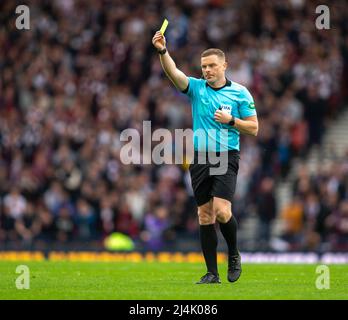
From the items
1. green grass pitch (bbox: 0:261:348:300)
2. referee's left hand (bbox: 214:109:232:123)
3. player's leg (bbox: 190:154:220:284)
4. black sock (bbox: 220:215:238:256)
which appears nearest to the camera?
green grass pitch (bbox: 0:261:348:300)

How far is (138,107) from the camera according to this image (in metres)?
26.7

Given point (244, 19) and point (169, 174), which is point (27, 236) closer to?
point (169, 174)

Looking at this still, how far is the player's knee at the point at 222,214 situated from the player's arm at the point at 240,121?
99cm

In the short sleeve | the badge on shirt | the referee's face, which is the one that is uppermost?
the referee's face

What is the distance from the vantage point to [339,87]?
27953mm

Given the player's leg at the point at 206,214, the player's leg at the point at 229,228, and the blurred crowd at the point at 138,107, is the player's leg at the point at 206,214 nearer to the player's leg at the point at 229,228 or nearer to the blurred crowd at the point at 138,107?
the player's leg at the point at 229,228

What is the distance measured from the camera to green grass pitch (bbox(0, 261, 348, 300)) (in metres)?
11.2

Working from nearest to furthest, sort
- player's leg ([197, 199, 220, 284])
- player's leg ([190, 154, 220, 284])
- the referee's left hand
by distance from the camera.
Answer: the referee's left hand, player's leg ([190, 154, 220, 284]), player's leg ([197, 199, 220, 284])

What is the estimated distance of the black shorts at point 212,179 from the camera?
12445mm

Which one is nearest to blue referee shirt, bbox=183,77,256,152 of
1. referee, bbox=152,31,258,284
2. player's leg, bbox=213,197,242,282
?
referee, bbox=152,31,258,284

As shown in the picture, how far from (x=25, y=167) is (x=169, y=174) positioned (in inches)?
145

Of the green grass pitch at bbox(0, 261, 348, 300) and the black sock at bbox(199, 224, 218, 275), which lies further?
the black sock at bbox(199, 224, 218, 275)

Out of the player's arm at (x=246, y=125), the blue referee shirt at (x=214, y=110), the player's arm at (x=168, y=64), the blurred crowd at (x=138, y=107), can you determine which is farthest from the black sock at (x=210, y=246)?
the blurred crowd at (x=138, y=107)

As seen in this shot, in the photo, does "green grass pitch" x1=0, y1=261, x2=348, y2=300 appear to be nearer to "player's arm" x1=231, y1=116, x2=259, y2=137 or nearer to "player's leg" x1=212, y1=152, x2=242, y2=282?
"player's leg" x1=212, y1=152, x2=242, y2=282
